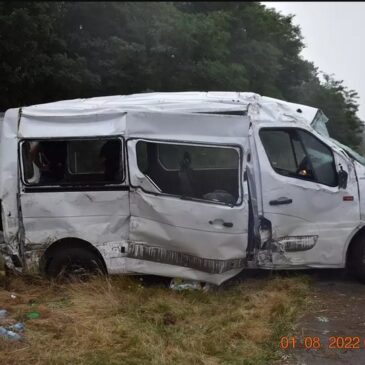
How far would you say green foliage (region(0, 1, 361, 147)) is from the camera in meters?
11.6

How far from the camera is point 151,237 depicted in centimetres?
519

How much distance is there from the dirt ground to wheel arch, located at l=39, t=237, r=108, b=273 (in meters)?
2.14

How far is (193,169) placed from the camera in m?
6.02

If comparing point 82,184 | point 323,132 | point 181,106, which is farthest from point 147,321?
point 323,132

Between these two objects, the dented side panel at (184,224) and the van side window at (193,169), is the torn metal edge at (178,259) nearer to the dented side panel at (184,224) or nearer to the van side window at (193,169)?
the dented side panel at (184,224)

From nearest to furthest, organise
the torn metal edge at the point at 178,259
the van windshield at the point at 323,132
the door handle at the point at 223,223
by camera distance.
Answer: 1. the door handle at the point at 223,223
2. the torn metal edge at the point at 178,259
3. the van windshield at the point at 323,132

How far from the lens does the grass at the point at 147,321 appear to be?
3.79m

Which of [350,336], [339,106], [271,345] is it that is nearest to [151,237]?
[271,345]

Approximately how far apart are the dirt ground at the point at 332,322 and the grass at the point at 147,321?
142mm

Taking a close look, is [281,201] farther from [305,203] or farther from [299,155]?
[299,155]

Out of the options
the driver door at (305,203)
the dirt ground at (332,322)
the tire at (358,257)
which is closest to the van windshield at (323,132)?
the driver door at (305,203)

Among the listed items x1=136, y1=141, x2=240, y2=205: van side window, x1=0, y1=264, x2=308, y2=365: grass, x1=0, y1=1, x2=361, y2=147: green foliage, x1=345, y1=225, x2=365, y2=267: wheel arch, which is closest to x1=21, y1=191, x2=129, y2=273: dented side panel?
x1=0, y1=264, x2=308, y2=365: grass
